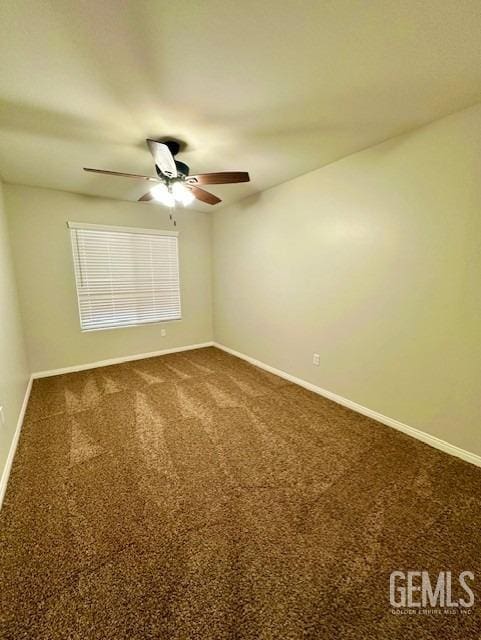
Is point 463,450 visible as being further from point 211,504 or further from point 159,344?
point 159,344

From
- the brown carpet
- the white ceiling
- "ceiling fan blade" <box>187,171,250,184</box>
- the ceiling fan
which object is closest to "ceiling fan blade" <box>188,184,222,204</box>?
the ceiling fan

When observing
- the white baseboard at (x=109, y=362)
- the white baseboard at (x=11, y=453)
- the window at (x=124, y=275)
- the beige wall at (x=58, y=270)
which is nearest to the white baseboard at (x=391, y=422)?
the white baseboard at (x=109, y=362)

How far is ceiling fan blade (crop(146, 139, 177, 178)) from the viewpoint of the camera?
1.65m

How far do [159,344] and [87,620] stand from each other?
3459mm

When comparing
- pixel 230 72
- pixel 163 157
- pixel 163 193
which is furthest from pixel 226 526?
pixel 163 193

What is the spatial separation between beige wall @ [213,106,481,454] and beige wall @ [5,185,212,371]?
1964mm

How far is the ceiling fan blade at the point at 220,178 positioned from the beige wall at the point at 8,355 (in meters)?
1.97

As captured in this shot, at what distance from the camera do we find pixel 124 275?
12.6 feet

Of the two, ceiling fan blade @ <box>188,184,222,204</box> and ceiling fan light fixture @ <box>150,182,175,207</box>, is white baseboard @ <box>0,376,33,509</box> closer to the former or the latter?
Result: ceiling fan light fixture @ <box>150,182,175,207</box>

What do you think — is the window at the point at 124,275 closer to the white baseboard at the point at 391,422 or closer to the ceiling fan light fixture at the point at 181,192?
the ceiling fan light fixture at the point at 181,192

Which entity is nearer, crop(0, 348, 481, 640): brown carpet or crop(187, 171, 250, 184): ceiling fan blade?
crop(0, 348, 481, 640): brown carpet

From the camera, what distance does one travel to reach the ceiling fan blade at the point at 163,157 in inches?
65.1

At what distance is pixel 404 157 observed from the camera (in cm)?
202

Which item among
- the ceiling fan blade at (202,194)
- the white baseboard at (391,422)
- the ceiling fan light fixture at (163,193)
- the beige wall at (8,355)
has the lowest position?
the white baseboard at (391,422)
